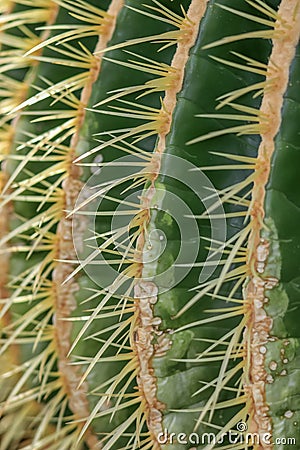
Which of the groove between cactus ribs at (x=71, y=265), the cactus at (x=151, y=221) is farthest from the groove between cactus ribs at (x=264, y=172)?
the groove between cactus ribs at (x=71, y=265)

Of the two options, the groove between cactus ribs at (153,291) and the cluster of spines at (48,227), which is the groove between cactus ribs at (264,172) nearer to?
the groove between cactus ribs at (153,291)

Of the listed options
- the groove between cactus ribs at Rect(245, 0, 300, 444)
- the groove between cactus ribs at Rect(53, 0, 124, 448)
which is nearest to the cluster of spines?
the groove between cactus ribs at Rect(53, 0, 124, 448)

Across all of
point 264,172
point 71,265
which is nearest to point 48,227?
point 71,265

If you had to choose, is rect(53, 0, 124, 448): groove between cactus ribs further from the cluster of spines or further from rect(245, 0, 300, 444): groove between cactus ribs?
rect(245, 0, 300, 444): groove between cactus ribs

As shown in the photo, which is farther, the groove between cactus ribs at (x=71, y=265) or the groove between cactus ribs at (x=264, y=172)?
the groove between cactus ribs at (x=71, y=265)

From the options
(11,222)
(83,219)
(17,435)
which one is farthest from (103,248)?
(17,435)

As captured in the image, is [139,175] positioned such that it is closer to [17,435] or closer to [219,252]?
[219,252]
